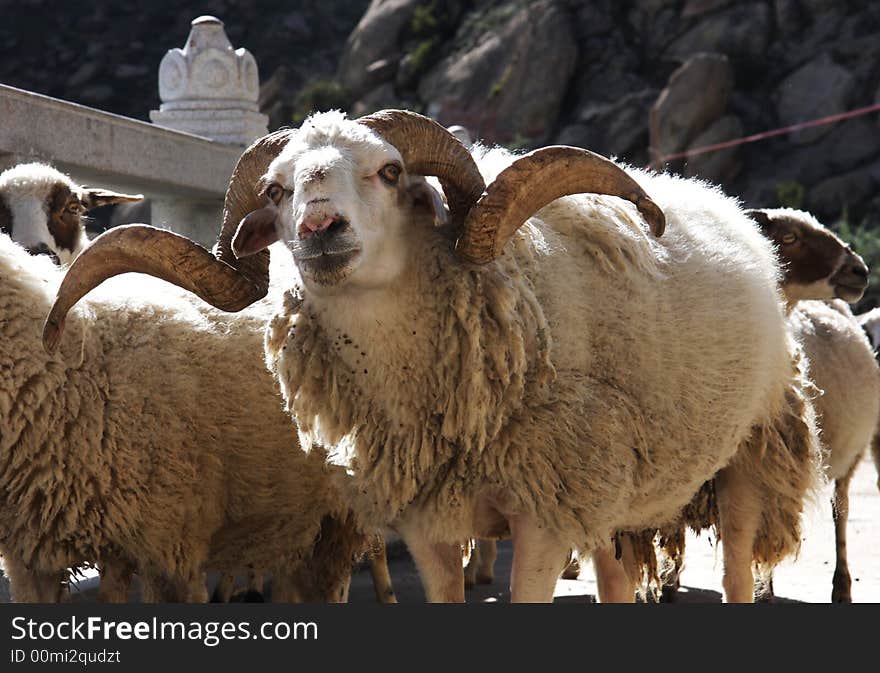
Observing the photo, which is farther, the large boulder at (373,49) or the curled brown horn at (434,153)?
the large boulder at (373,49)

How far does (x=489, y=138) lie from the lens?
26625 millimetres

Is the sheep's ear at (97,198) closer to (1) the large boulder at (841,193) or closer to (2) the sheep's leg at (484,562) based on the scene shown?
(2) the sheep's leg at (484,562)

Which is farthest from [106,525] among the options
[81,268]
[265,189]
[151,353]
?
[265,189]

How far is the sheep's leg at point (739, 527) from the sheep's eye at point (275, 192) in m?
2.03

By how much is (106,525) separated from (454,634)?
4.97 ft

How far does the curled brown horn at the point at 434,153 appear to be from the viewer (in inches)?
151

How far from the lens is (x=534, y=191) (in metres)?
3.80

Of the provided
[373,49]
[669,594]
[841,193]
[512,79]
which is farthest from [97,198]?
[373,49]

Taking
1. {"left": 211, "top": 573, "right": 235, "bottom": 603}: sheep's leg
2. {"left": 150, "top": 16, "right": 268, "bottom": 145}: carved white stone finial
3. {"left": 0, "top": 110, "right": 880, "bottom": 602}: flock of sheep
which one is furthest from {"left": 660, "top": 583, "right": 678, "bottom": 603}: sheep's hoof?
{"left": 150, "top": 16, "right": 268, "bottom": 145}: carved white stone finial

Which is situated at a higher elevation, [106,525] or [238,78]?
[238,78]

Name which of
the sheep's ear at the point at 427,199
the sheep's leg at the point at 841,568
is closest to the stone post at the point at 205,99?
the sheep's leg at the point at 841,568

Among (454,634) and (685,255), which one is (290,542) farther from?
(685,255)

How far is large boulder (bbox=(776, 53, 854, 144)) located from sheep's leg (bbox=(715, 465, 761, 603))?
2114 cm

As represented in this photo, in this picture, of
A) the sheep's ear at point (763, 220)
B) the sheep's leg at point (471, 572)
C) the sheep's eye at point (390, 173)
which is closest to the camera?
the sheep's eye at point (390, 173)
